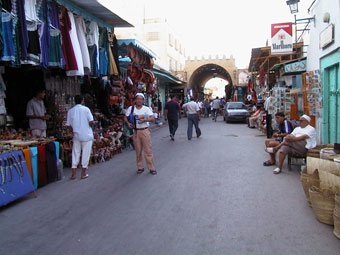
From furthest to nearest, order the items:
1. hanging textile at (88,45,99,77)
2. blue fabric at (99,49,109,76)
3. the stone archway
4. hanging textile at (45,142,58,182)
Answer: the stone archway → blue fabric at (99,49,109,76) → hanging textile at (88,45,99,77) → hanging textile at (45,142,58,182)

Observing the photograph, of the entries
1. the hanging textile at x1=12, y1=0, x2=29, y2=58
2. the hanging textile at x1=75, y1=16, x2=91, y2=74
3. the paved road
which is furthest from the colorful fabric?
the hanging textile at x1=75, y1=16, x2=91, y2=74

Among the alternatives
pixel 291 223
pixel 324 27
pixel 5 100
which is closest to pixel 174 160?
pixel 5 100

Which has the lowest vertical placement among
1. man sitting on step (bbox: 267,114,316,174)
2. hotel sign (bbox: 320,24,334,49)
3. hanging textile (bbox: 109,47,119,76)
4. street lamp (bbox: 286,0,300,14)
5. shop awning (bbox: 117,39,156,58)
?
man sitting on step (bbox: 267,114,316,174)

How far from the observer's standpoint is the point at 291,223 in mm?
4352

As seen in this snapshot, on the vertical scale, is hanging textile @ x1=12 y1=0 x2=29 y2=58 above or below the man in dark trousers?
above

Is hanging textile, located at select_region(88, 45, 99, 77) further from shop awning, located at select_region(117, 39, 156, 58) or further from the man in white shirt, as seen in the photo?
shop awning, located at select_region(117, 39, 156, 58)

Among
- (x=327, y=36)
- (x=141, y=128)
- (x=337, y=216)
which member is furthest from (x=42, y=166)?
(x=327, y=36)

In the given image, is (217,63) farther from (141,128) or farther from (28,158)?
(28,158)

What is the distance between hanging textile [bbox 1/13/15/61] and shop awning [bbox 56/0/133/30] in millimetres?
2275

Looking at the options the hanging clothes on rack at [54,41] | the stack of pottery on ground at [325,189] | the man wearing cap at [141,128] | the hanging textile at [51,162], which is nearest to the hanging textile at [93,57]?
the hanging clothes on rack at [54,41]

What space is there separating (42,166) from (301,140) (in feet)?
17.0

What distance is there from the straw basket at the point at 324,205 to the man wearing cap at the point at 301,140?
2.56 meters

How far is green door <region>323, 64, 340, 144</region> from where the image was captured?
8750 millimetres

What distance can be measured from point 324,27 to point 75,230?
340 inches
